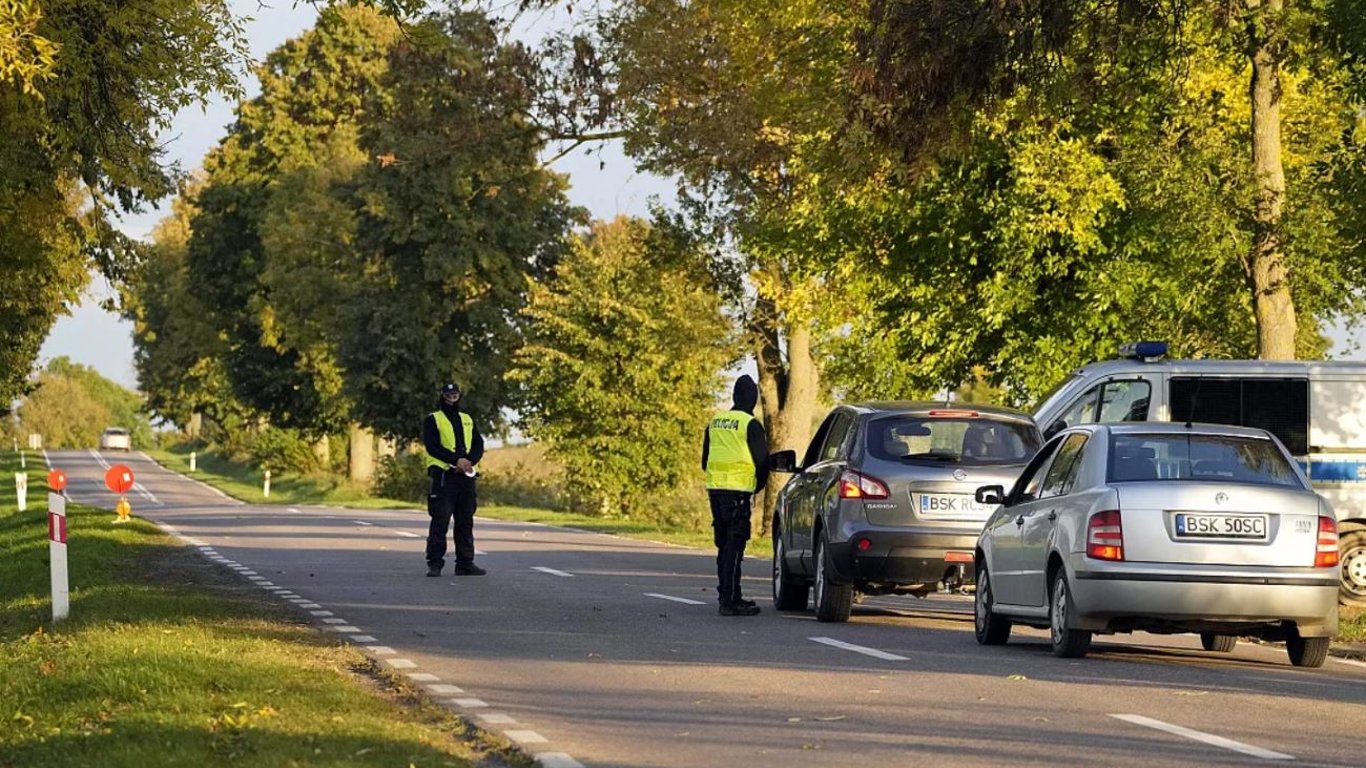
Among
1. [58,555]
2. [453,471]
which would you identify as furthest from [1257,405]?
[58,555]

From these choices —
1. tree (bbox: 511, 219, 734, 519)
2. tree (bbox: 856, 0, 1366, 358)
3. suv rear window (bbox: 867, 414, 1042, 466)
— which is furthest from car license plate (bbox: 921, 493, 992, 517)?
tree (bbox: 511, 219, 734, 519)

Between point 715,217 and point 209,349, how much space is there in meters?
43.2

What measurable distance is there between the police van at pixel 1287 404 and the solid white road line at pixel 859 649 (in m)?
6.33

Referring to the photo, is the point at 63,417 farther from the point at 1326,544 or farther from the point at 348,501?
the point at 1326,544

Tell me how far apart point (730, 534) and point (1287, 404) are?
609 cm

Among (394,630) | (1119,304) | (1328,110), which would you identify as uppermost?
(1328,110)

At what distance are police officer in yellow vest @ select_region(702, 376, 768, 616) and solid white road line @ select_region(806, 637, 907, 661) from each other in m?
2.68

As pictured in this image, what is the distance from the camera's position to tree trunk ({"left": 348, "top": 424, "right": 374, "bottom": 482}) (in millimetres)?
78312

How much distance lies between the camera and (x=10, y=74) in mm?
15281

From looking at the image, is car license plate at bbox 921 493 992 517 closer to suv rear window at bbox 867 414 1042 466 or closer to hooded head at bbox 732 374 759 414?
suv rear window at bbox 867 414 1042 466

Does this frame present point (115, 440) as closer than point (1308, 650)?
No

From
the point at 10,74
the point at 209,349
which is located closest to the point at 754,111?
the point at 10,74

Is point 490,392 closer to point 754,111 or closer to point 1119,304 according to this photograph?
point 754,111

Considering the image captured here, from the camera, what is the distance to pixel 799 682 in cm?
1323
